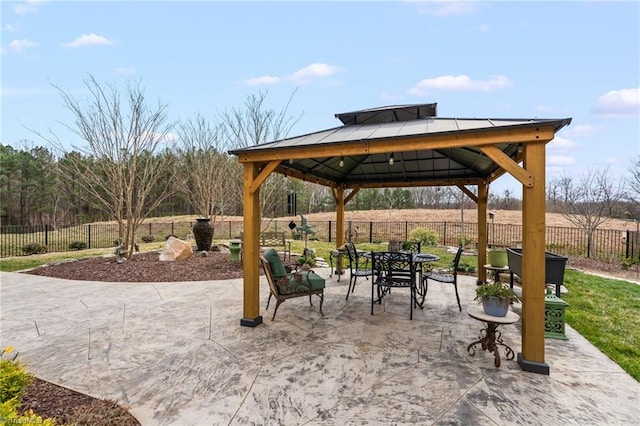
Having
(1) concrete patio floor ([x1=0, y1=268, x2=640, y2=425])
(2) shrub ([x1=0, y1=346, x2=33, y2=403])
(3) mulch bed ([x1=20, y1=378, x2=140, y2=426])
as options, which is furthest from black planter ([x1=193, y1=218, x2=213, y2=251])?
(2) shrub ([x1=0, y1=346, x2=33, y2=403])

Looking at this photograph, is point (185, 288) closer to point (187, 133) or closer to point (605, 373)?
point (605, 373)

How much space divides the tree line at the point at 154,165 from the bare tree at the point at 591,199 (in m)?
0.03

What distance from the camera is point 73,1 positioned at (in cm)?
620

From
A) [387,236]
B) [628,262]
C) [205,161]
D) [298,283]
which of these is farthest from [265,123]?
[628,262]

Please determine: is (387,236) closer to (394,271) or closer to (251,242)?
(394,271)

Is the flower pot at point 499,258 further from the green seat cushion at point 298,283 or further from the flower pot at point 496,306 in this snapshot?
the green seat cushion at point 298,283

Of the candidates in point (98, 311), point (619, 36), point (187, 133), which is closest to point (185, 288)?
point (98, 311)

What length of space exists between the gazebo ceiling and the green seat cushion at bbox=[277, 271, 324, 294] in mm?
1681

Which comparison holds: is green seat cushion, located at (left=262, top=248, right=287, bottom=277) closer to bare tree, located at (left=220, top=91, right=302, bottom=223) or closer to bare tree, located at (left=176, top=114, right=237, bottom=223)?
bare tree, located at (left=220, top=91, right=302, bottom=223)

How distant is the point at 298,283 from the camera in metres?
4.40

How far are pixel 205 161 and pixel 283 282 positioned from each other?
343 inches

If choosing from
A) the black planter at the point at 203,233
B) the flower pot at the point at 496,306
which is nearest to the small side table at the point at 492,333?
the flower pot at the point at 496,306

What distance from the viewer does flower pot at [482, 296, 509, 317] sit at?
308cm

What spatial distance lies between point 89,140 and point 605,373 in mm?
10746
